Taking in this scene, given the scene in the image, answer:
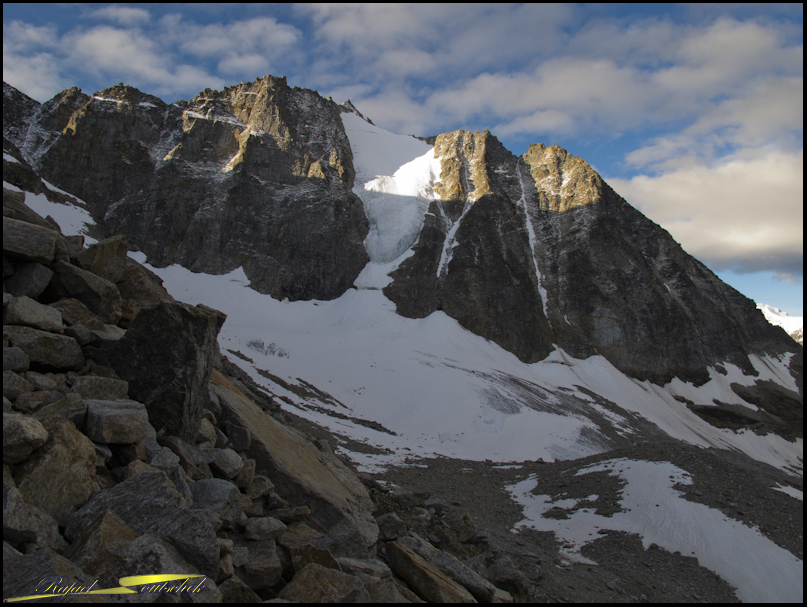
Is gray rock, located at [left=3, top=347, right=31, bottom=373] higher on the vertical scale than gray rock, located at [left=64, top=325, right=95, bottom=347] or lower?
lower

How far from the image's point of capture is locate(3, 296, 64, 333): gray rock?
5840 mm

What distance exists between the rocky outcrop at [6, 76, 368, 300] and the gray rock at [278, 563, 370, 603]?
200 ft

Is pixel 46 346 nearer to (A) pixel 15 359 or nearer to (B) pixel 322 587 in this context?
(A) pixel 15 359

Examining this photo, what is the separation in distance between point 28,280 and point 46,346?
1.67m

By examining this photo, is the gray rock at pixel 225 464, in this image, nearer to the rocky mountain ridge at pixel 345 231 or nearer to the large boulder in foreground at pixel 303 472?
the large boulder in foreground at pixel 303 472

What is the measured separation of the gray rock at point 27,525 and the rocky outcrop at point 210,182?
60.9 m

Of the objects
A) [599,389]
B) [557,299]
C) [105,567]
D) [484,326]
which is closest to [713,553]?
[105,567]

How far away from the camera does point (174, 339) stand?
21.6 feet

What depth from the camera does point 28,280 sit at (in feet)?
21.9

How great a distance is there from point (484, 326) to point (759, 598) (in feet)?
176

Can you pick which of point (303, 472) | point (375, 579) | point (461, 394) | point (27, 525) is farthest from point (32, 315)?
point (461, 394)

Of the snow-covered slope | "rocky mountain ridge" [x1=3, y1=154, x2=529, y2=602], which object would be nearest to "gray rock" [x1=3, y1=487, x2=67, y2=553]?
"rocky mountain ridge" [x1=3, y1=154, x2=529, y2=602]

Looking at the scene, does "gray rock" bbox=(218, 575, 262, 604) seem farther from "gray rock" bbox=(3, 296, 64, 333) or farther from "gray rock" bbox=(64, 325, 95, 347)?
"gray rock" bbox=(3, 296, 64, 333)

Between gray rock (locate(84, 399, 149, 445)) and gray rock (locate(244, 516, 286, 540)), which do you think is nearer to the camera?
gray rock (locate(84, 399, 149, 445))
